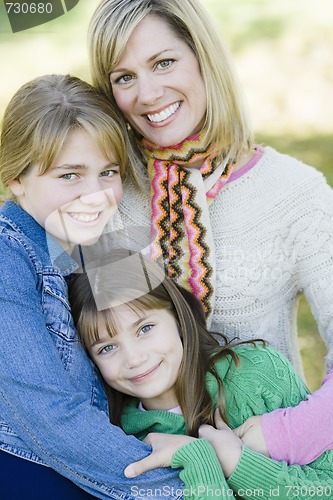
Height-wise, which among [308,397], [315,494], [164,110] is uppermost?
[164,110]

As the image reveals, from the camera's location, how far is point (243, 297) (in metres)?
1.87

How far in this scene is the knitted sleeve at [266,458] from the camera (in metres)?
1.55

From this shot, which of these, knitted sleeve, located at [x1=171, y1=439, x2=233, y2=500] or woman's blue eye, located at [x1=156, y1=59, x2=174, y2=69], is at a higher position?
woman's blue eye, located at [x1=156, y1=59, x2=174, y2=69]

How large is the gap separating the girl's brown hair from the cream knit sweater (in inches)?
5.2

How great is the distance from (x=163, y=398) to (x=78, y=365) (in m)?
0.20

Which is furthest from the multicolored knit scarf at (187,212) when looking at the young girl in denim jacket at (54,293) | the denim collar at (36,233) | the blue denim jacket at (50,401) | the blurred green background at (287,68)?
the blurred green background at (287,68)

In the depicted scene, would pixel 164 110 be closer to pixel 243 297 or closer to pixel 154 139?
pixel 154 139

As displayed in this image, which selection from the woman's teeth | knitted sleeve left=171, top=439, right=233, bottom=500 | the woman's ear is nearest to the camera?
knitted sleeve left=171, top=439, right=233, bottom=500

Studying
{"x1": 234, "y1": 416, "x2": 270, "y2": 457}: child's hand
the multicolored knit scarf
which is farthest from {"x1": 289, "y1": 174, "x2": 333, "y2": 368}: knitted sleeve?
{"x1": 234, "y1": 416, "x2": 270, "y2": 457}: child's hand

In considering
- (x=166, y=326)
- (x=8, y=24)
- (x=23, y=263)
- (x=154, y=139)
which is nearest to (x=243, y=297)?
(x=166, y=326)

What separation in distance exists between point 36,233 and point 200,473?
55 cm

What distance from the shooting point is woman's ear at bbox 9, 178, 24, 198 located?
1.70m

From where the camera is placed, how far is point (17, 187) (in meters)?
1.71

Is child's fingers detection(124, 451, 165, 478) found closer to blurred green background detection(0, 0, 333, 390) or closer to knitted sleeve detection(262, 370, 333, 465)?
knitted sleeve detection(262, 370, 333, 465)
